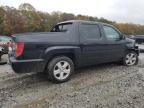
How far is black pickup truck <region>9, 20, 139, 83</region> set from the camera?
523 cm

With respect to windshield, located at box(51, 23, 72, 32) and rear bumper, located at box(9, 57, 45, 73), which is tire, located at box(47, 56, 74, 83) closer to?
rear bumper, located at box(9, 57, 45, 73)

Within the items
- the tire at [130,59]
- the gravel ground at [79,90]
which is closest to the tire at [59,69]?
the gravel ground at [79,90]

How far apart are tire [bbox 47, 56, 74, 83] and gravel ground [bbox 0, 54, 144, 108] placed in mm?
182

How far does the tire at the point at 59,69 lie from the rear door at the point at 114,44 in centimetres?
172

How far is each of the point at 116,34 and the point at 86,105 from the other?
3.83 m

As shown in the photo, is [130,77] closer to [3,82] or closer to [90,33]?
[90,33]

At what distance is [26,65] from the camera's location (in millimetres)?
5234

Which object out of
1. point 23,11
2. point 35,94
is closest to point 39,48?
point 35,94

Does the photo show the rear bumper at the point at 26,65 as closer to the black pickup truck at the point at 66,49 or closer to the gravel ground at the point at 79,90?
the black pickup truck at the point at 66,49

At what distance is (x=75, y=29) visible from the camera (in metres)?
6.13

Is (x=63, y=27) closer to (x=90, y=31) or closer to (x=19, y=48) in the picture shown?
(x=90, y=31)

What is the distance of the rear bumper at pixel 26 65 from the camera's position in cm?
518

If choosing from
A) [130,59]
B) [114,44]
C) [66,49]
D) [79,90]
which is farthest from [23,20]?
[79,90]

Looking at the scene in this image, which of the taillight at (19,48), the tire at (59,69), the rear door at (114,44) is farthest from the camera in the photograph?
the rear door at (114,44)
